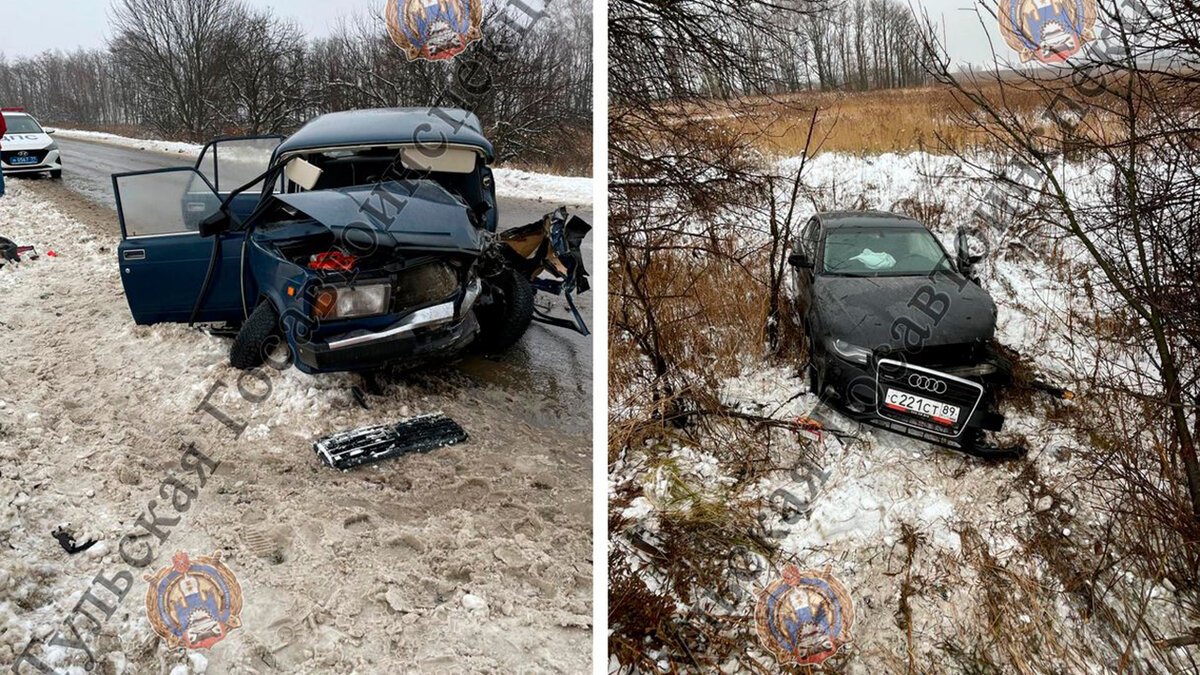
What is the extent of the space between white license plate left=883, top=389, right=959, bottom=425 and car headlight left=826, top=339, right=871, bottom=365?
26 cm

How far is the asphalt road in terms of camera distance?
272 cm

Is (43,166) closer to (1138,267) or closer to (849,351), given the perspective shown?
(849,351)

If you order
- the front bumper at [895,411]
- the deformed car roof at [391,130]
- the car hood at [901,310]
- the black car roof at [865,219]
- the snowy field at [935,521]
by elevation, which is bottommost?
the snowy field at [935,521]

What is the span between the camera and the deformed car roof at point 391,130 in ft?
9.43

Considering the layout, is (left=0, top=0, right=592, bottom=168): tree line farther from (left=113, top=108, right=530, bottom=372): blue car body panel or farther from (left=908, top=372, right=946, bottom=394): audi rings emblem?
(left=908, top=372, right=946, bottom=394): audi rings emblem

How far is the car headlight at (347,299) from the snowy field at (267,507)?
36cm

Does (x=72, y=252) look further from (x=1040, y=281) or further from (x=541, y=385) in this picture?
(x=1040, y=281)

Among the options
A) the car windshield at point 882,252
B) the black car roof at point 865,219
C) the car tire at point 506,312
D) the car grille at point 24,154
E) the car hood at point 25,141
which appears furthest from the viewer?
the black car roof at point 865,219

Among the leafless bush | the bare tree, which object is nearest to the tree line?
the bare tree

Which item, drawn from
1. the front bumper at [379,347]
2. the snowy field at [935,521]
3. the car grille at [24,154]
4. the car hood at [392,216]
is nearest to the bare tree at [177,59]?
the car grille at [24,154]

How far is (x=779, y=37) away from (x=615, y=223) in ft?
2.01

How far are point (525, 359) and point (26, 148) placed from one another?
7.24 ft

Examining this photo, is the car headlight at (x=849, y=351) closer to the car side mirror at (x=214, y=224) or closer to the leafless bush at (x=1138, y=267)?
the leafless bush at (x=1138, y=267)

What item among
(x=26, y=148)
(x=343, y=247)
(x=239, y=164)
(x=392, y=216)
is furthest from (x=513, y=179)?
(x=26, y=148)
